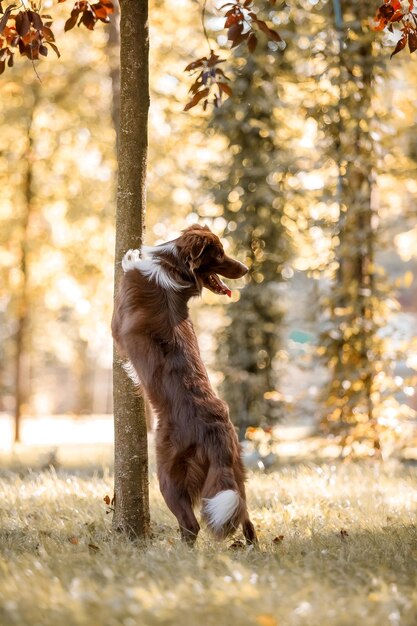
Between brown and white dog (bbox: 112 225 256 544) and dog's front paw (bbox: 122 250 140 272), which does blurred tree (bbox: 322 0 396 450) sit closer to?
brown and white dog (bbox: 112 225 256 544)

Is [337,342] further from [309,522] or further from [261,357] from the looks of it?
[309,522]

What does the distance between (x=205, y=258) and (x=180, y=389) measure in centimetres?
107

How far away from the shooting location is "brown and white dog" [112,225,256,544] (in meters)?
4.39

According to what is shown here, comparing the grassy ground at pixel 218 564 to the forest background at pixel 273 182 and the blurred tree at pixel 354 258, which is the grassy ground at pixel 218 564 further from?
the forest background at pixel 273 182

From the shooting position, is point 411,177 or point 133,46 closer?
point 133,46

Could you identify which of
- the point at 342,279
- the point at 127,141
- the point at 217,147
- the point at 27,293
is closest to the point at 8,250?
the point at 27,293

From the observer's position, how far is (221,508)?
4203 millimetres

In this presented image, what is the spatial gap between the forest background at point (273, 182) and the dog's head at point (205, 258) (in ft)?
12.2

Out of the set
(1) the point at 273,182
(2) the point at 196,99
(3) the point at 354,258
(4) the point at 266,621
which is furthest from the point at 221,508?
(1) the point at 273,182

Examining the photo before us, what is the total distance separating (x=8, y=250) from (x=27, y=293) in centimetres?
97

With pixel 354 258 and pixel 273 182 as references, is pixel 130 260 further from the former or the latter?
pixel 273 182

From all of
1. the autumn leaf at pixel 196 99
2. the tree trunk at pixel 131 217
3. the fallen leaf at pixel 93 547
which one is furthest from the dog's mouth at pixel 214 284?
the fallen leaf at pixel 93 547

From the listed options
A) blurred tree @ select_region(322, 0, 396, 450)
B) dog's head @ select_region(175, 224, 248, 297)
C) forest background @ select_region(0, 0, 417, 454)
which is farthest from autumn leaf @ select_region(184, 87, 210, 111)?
blurred tree @ select_region(322, 0, 396, 450)

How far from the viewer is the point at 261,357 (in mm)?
10445
